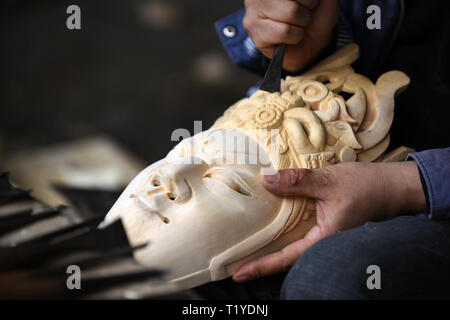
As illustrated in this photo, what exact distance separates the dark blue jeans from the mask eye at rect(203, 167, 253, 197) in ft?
0.79

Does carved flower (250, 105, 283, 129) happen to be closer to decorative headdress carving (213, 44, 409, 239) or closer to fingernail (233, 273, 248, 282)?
decorative headdress carving (213, 44, 409, 239)

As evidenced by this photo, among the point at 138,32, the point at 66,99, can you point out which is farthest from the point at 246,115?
the point at 138,32

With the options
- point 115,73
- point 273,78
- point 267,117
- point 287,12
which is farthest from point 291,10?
point 115,73

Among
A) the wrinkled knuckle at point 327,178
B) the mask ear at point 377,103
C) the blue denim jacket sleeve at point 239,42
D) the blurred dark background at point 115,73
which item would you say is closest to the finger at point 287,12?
the mask ear at point 377,103

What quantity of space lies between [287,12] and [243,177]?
0.53 metres

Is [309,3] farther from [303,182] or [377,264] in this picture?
[377,264]

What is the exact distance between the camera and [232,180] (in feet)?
4.18

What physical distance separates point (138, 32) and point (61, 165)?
7.17 ft

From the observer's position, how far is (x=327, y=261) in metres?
1.07

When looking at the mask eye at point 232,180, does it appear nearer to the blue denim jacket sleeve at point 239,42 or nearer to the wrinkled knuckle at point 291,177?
the wrinkled knuckle at point 291,177

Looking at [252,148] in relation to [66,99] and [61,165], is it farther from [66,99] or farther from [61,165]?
[66,99]

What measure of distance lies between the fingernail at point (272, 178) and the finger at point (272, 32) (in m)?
0.49

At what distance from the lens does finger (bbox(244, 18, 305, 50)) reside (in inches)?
58.9
